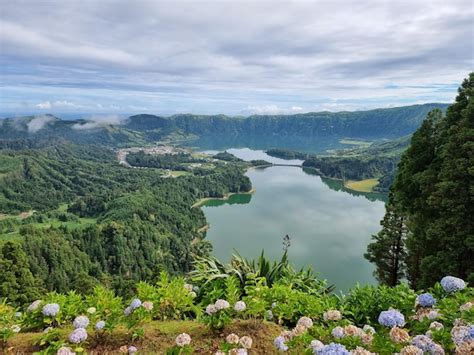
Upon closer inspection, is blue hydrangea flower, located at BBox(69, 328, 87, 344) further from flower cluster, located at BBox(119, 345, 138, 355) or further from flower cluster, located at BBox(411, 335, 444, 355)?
flower cluster, located at BBox(411, 335, 444, 355)

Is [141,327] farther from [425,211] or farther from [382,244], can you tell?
[382,244]

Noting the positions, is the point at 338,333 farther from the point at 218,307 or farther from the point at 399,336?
the point at 218,307

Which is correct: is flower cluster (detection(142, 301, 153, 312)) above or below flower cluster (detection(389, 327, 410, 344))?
below

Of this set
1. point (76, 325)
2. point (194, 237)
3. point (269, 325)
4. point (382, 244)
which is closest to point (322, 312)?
point (269, 325)

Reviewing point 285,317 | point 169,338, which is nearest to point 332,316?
point 285,317

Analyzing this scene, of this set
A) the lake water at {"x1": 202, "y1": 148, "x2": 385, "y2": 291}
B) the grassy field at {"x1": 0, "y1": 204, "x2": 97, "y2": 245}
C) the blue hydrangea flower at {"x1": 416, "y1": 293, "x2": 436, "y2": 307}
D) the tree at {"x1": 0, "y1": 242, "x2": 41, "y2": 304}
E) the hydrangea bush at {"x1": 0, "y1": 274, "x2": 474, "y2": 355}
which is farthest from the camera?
the grassy field at {"x1": 0, "y1": 204, "x2": 97, "y2": 245}

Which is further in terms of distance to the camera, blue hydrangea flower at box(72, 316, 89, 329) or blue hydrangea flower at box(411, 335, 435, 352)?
blue hydrangea flower at box(72, 316, 89, 329)

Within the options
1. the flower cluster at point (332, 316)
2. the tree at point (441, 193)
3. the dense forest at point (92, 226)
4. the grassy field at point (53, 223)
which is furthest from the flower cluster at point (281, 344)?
the grassy field at point (53, 223)

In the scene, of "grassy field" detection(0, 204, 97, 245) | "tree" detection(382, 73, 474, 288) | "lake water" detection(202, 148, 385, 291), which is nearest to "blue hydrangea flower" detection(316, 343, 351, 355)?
"tree" detection(382, 73, 474, 288)
